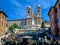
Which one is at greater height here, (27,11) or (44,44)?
(27,11)

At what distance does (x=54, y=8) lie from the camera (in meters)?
56.6

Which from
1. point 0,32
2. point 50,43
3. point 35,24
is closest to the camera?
point 50,43

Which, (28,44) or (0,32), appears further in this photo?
(0,32)

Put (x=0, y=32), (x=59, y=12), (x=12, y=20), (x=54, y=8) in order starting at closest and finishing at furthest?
(x=59, y=12)
(x=54, y=8)
(x=0, y=32)
(x=12, y=20)

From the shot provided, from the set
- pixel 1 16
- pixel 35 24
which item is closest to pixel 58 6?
pixel 1 16

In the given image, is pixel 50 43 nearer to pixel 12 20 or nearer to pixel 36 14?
pixel 36 14

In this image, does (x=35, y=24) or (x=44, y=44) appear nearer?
(x=44, y=44)

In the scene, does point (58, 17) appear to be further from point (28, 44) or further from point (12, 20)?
point (12, 20)

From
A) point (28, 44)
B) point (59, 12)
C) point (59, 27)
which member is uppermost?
point (59, 12)

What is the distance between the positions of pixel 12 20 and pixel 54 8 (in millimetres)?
119521

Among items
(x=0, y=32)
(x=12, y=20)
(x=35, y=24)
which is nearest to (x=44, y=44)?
(x=0, y=32)

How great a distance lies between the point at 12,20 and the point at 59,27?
125174 millimetres

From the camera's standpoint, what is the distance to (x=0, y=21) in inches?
2603

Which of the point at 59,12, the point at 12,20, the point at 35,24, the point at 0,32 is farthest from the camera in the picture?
the point at 12,20
